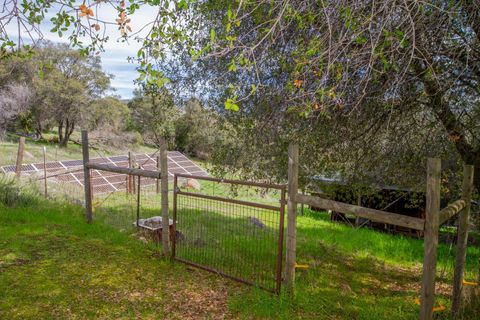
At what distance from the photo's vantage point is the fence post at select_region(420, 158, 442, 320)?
2.90 metres

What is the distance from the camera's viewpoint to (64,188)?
436 inches

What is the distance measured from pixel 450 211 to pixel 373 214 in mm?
693

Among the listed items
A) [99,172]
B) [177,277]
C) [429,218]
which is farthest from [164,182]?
[99,172]

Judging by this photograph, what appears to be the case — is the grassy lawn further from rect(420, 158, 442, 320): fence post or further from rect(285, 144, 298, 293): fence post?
rect(420, 158, 442, 320): fence post

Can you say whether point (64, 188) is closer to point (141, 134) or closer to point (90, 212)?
point (90, 212)

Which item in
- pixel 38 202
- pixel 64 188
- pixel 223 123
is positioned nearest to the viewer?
pixel 223 123

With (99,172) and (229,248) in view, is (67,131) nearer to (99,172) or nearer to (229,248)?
(99,172)

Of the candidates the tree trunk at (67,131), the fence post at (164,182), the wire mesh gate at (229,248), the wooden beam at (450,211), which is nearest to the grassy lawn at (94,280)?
the wire mesh gate at (229,248)

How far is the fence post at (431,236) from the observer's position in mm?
2900

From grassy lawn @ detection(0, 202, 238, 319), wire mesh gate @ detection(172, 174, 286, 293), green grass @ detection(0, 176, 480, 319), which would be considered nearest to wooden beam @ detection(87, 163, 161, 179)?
wire mesh gate @ detection(172, 174, 286, 293)

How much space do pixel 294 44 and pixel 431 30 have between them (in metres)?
1.53

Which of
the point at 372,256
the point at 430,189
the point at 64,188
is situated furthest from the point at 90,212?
the point at 430,189

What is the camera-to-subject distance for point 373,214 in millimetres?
3441

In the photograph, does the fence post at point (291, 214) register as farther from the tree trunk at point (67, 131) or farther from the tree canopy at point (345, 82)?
the tree trunk at point (67, 131)
